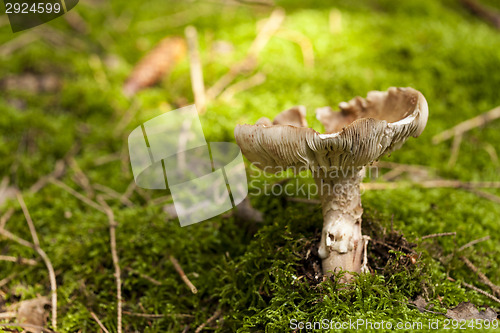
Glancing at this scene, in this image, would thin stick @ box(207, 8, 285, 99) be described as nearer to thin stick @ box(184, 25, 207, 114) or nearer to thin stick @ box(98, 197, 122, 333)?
thin stick @ box(184, 25, 207, 114)

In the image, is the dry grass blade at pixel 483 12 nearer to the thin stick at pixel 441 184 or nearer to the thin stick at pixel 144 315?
the thin stick at pixel 441 184

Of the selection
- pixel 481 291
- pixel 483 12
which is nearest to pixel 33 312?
pixel 481 291

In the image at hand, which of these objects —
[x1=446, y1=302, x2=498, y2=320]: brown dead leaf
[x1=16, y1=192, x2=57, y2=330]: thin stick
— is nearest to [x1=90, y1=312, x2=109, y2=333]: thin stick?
[x1=16, y1=192, x2=57, y2=330]: thin stick

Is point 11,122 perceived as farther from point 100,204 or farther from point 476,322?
point 476,322

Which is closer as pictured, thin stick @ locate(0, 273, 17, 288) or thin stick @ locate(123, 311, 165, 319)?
thin stick @ locate(123, 311, 165, 319)

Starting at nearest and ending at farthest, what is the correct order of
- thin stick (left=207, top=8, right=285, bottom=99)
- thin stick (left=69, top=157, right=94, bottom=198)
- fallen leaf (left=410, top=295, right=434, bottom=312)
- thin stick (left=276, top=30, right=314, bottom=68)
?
fallen leaf (left=410, top=295, right=434, bottom=312) → thin stick (left=69, top=157, right=94, bottom=198) → thin stick (left=207, top=8, right=285, bottom=99) → thin stick (left=276, top=30, right=314, bottom=68)

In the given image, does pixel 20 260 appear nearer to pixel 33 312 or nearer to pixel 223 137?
pixel 33 312

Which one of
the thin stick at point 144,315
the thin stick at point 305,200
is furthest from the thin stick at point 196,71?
the thin stick at point 144,315
